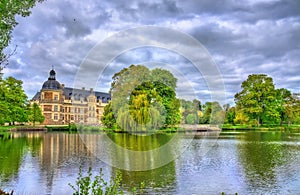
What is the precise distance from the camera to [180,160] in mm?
14234

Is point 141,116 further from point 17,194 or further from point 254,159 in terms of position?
point 17,194

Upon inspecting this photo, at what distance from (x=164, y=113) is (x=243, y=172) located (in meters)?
18.4

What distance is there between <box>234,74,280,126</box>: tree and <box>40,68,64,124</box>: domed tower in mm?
36585

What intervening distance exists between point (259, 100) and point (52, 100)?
4000 cm

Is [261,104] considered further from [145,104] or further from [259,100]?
[145,104]

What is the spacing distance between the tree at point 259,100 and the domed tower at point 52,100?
3658 centimetres

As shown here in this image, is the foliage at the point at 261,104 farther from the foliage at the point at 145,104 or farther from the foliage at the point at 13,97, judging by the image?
the foliage at the point at 13,97

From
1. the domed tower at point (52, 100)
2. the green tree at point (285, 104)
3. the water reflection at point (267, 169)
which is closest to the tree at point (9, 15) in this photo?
the water reflection at point (267, 169)

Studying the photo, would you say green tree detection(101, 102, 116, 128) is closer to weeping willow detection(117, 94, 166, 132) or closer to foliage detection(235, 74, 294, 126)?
weeping willow detection(117, 94, 166, 132)

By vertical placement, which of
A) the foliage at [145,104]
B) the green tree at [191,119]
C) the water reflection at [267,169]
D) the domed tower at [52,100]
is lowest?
the water reflection at [267,169]

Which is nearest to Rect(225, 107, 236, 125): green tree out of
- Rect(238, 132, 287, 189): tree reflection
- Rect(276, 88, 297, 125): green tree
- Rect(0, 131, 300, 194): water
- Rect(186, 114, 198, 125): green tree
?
Rect(276, 88, 297, 125): green tree

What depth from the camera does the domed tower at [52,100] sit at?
214ft

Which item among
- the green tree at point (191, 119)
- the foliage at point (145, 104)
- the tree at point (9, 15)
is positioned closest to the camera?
the tree at point (9, 15)

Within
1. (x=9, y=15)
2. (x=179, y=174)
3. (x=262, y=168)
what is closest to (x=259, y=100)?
(x=262, y=168)
